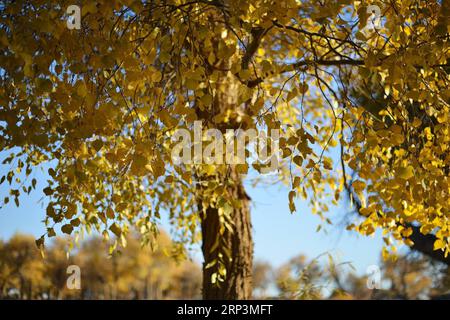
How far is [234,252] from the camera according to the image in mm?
4113

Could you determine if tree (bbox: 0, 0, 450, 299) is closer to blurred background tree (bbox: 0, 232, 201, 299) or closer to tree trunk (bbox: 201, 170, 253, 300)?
tree trunk (bbox: 201, 170, 253, 300)

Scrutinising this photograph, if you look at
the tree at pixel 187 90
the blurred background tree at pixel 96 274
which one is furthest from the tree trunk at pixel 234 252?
the blurred background tree at pixel 96 274

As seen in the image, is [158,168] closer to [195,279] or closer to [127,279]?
[127,279]

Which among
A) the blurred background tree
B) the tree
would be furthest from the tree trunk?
the blurred background tree

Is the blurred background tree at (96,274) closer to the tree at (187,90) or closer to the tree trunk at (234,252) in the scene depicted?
the tree trunk at (234,252)

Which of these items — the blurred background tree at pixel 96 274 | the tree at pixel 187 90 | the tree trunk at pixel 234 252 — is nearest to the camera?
the tree at pixel 187 90

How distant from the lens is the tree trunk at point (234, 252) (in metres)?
4.02

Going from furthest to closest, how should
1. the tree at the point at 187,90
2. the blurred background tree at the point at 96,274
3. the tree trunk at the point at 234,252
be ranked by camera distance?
the blurred background tree at the point at 96,274
the tree trunk at the point at 234,252
the tree at the point at 187,90

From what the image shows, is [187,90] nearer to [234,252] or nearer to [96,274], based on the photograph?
[234,252]

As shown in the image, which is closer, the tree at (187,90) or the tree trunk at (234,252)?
the tree at (187,90)

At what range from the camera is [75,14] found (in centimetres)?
226

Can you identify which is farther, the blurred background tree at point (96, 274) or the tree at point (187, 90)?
the blurred background tree at point (96, 274)

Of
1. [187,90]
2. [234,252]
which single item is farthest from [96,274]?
[187,90]

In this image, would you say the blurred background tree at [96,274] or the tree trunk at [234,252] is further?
the blurred background tree at [96,274]
